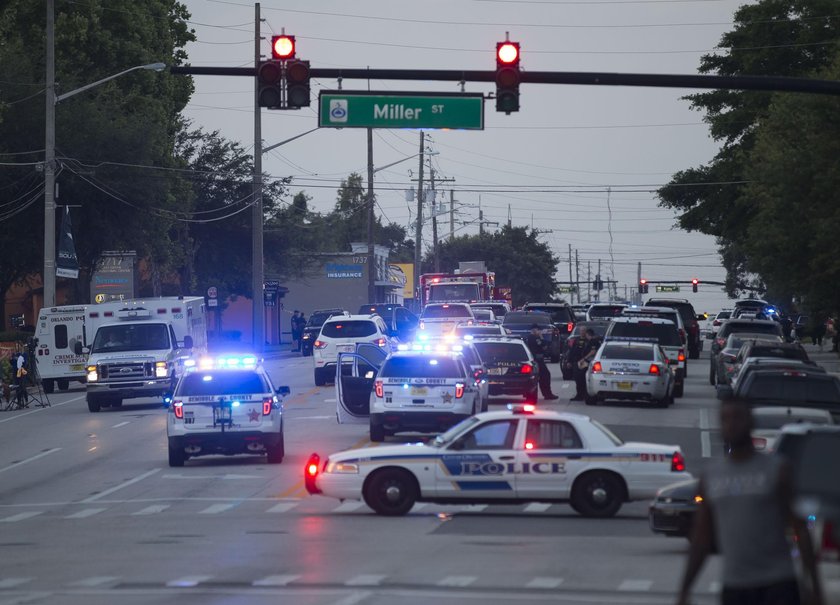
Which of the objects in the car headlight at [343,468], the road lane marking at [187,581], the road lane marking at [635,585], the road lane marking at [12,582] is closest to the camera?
the road lane marking at [635,585]

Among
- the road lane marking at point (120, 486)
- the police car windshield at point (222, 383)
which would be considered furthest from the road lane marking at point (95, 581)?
Result: the police car windshield at point (222, 383)

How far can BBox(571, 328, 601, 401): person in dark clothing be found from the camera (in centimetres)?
3697

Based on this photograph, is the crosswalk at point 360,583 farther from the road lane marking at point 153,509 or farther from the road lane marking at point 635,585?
the road lane marking at point 153,509

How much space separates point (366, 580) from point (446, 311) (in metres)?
44.1

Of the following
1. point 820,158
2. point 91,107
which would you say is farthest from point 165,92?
point 820,158

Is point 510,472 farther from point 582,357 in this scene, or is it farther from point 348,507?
point 582,357

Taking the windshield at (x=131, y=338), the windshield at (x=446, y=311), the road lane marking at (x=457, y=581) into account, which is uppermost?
the windshield at (x=446, y=311)

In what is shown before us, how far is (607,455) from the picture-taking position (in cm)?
1886

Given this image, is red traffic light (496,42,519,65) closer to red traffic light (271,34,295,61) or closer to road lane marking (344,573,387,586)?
red traffic light (271,34,295,61)

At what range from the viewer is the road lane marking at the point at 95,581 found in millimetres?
13991

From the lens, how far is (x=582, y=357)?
38.1 meters

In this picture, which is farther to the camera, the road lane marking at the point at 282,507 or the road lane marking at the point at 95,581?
the road lane marking at the point at 282,507

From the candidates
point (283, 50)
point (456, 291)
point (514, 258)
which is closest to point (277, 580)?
point (283, 50)

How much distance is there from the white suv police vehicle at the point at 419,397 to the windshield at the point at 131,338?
13.2 m
